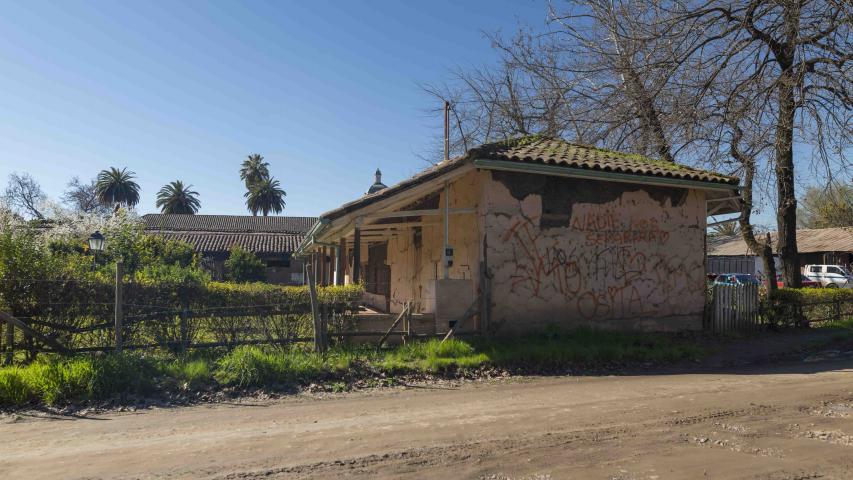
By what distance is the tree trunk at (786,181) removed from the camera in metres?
14.6

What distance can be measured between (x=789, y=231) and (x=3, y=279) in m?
18.0

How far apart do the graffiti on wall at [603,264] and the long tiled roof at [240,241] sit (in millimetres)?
30630

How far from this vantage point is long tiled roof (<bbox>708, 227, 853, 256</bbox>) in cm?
4064

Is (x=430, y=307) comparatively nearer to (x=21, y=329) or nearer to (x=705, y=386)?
(x=705, y=386)

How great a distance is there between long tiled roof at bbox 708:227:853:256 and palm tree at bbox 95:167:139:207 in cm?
5865

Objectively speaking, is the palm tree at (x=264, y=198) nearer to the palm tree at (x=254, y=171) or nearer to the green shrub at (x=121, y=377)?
the palm tree at (x=254, y=171)

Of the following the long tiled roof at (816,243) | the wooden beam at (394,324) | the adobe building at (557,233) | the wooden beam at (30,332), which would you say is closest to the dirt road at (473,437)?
the wooden beam at (394,324)

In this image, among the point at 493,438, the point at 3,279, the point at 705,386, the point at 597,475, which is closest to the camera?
the point at 597,475

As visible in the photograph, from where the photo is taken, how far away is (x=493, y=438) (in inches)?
227

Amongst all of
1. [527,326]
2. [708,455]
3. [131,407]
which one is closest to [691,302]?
[527,326]

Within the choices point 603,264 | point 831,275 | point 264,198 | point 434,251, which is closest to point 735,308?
point 603,264

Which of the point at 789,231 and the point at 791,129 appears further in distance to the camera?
the point at 789,231

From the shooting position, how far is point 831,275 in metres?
37.1

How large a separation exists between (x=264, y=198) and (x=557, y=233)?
211ft
